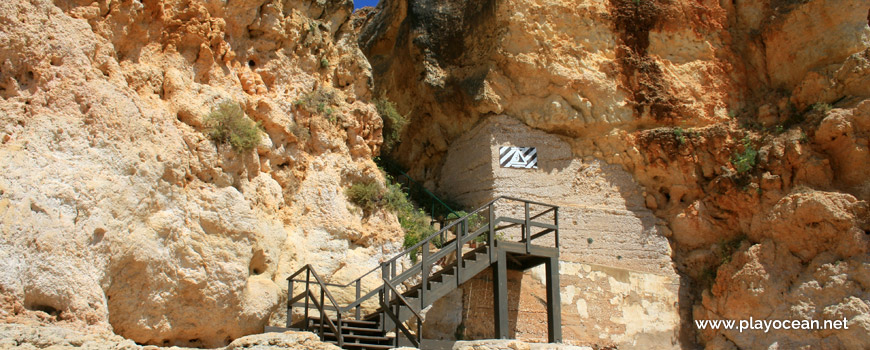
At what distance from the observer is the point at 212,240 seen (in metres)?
9.12

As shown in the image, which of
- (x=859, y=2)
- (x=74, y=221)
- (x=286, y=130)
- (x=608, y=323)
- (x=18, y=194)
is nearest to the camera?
(x=18, y=194)

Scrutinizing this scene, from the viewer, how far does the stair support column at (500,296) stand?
36.5ft

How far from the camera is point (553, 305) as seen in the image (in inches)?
469

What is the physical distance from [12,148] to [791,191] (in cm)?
1327

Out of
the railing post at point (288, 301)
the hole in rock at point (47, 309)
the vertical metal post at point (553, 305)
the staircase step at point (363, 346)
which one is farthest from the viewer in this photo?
the vertical metal post at point (553, 305)

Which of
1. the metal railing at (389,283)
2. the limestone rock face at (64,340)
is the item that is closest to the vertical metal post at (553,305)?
the metal railing at (389,283)

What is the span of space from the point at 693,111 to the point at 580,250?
166 inches

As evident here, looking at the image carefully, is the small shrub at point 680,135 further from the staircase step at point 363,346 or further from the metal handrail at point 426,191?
the staircase step at point 363,346

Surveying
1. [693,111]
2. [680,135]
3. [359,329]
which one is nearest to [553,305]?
[359,329]

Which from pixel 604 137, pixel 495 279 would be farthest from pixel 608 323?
pixel 604 137

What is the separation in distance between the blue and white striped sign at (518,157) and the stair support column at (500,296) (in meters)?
3.44

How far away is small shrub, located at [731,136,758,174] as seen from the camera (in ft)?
46.8

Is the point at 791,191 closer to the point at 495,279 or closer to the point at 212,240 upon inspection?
the point at 495,279

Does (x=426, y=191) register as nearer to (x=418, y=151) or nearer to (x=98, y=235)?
(x=418, y=151)
